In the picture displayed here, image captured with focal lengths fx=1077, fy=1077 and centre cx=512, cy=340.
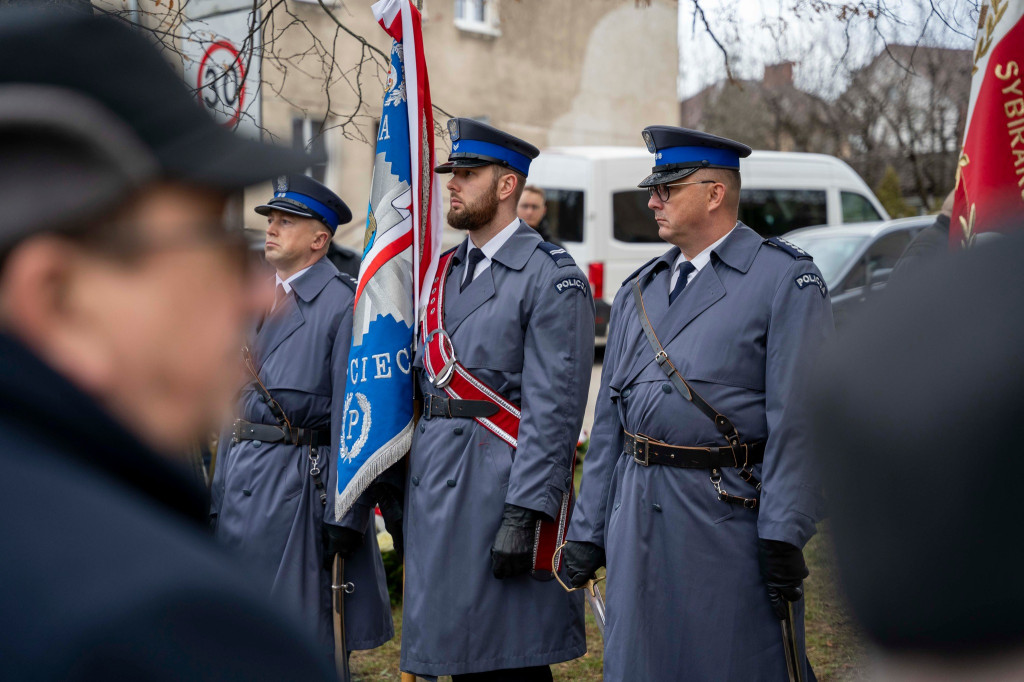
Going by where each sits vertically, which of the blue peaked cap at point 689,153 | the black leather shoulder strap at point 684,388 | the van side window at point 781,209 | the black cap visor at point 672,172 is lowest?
the black leather shoulder strap at point 684,388

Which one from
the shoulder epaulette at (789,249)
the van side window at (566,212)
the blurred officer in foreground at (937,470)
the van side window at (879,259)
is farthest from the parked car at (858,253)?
the blurred officer in foreground at (937,470)

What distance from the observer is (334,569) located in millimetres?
4289

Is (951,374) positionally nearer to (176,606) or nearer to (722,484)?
(176,606)

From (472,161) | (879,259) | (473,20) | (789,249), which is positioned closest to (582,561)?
(789,249)

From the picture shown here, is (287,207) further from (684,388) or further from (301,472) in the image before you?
(684,388)

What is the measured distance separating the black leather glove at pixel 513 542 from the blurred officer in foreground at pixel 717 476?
315 mm

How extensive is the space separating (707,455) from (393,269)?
151 centimetres

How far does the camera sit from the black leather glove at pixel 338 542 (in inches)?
164

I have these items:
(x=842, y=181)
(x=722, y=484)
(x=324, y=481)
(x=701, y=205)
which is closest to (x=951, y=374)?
(x=722, y=484)

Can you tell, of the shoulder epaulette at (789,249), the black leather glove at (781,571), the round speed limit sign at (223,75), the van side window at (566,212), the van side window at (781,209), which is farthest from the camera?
the van side window at (781,209)

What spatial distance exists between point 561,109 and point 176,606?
22021mm

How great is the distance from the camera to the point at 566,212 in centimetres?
1403

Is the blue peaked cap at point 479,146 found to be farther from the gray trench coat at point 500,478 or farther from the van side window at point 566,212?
the van side window at point 566,212

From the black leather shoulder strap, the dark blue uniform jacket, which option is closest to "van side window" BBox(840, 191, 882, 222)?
the black leather shoulder strap
